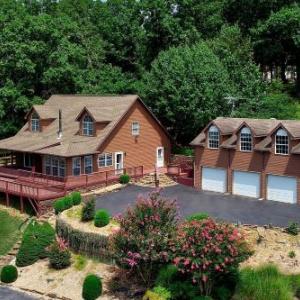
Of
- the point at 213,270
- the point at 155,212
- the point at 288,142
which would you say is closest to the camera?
the point at 213,270

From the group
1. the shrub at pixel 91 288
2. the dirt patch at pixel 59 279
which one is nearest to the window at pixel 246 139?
the dirt patch at pixel 59 279

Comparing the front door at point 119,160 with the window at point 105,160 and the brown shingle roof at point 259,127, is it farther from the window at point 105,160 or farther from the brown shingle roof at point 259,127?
the brown shingle roof at point 259,127

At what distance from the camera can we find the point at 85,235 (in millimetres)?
33406

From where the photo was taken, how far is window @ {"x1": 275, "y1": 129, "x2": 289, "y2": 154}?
39156 millimetres

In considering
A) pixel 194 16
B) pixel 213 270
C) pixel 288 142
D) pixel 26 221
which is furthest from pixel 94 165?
pixel 194 16

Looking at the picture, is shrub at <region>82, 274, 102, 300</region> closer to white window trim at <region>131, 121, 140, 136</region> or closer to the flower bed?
the flower bed

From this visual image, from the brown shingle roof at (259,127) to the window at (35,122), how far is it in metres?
15.2

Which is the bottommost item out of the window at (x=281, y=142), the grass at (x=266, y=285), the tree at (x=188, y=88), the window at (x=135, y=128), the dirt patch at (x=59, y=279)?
the dirt patch at (x=59, y=279)

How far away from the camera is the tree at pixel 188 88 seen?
50.3 meters

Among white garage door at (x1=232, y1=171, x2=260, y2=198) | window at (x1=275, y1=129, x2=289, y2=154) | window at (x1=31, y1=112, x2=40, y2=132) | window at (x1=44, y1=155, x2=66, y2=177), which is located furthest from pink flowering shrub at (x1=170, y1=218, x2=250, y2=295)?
window at (x1=31, y1=112, x2=40, y2=132)

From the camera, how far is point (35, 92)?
58.8m

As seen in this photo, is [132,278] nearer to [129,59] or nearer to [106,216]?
[106,216]

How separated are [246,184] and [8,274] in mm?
18048

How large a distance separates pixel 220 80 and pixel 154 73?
6291mm
